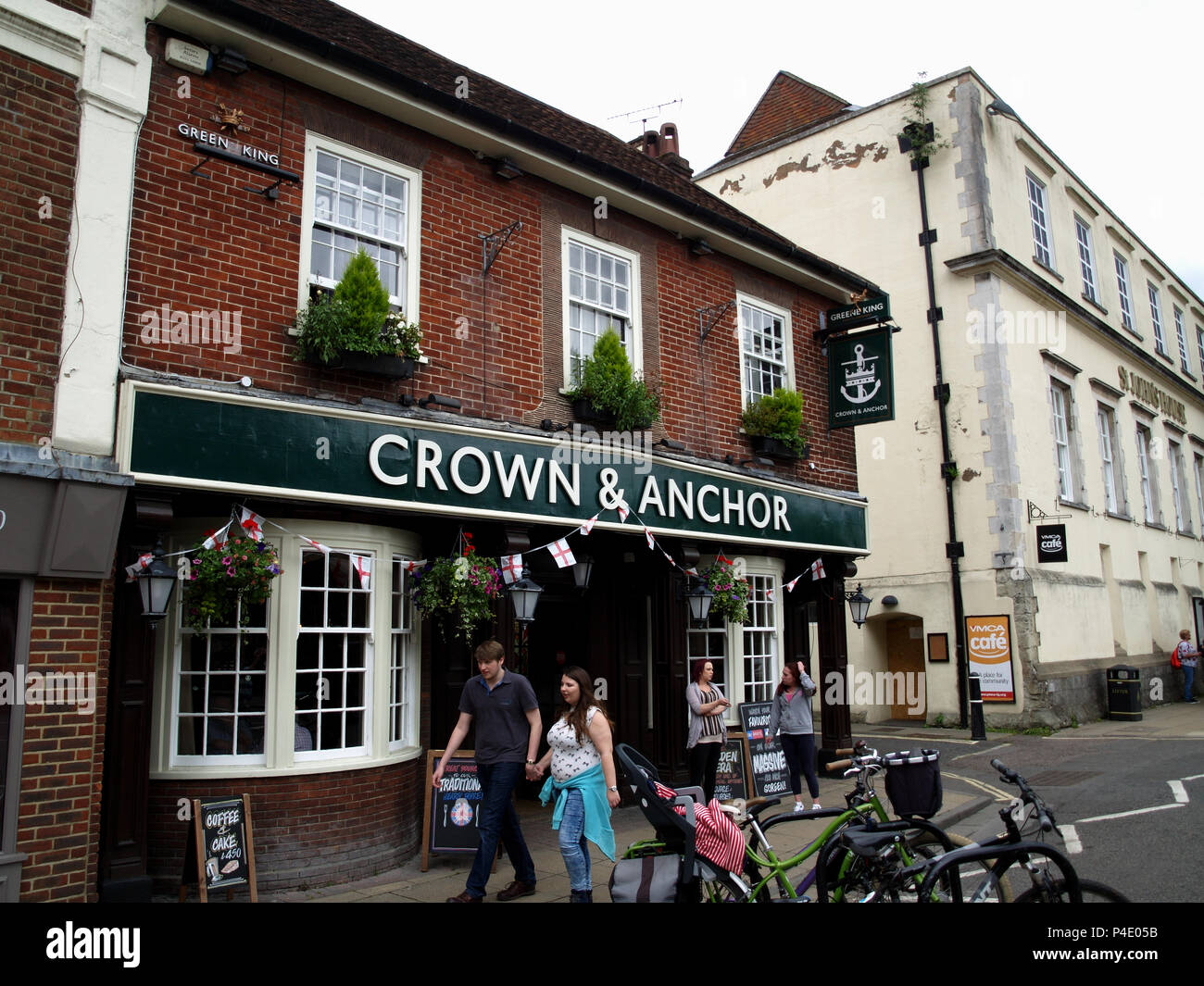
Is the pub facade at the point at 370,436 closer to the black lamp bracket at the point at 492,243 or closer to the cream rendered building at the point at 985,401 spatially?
the black lamp bracket at the point at 492,243

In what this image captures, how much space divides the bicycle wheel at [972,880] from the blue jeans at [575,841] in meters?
2.03

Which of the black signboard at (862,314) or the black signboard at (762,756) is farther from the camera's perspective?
the black signboard at (862,314)

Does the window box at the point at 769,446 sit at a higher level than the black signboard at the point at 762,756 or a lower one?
higher

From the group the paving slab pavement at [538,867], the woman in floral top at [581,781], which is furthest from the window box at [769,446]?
the woman in floral top at [581,781]

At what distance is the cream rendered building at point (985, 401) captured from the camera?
17734 millimetres

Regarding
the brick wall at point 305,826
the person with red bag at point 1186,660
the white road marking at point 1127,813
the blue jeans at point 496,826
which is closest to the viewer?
the blue jeans at point 496,826

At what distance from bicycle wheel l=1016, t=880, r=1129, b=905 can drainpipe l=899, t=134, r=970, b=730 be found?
13.6 m

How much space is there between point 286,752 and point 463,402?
3.42 metres

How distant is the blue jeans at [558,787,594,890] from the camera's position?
19.5 ft

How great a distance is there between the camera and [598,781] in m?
6.10

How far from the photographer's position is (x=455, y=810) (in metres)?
7.68

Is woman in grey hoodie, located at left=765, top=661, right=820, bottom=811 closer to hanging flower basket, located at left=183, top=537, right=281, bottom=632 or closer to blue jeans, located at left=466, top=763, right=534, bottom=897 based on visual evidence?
blue jeans, located at left=466, top=763, right=534, bottom=897
